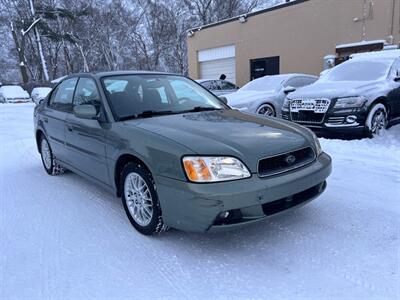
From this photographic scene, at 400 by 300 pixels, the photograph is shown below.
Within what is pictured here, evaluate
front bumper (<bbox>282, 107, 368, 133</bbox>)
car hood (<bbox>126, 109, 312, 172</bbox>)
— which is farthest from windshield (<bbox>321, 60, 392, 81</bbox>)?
car hood (<bbox>126, 109, 312, 172</bbox>)

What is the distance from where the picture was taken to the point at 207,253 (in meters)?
2.99

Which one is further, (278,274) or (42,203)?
(42,203)

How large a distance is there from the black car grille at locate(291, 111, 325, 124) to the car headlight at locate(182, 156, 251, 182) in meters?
4.35

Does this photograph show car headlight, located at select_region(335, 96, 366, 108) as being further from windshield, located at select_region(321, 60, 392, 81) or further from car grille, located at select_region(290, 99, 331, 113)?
windshield, located at select_region(321, 60, 392, 81)

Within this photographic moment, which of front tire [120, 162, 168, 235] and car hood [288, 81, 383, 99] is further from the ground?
car hood [288, 81, 383, 99]

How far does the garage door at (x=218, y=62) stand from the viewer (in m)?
19.8

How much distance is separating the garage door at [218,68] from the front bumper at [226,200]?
17374mm

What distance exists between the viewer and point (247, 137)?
3043 millimetres

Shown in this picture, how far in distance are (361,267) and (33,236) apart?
2847mm

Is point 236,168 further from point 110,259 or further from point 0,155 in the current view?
point 0,155

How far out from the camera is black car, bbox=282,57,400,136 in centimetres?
634

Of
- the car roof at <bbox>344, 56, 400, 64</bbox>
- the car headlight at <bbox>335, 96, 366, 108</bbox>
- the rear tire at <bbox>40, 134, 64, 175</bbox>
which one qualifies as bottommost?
the rear tire at <bbox>40, 134, 64, 175</bbox>

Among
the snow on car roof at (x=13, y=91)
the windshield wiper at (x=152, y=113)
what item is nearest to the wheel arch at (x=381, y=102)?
the windshield wiper at (x=152, y=113)

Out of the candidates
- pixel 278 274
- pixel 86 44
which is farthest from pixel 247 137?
pixel 86 44
